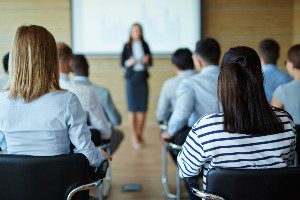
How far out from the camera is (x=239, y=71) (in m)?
1.75

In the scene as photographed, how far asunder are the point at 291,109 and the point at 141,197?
1.50 m

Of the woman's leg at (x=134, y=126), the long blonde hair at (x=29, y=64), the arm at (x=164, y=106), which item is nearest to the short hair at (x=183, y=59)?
the arm at (x=164, y=106)

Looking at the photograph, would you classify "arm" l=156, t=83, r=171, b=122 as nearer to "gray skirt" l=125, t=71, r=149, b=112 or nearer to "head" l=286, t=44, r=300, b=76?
"head" l=286, t=44, r=300, b=76

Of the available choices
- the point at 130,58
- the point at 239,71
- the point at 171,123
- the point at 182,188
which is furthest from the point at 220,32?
the point at 239,71

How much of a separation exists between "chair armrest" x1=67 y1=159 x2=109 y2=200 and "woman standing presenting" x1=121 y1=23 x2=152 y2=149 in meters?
3.44

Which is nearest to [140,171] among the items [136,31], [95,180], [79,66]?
[79,66]

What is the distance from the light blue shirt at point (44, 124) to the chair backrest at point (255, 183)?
0.65 meters

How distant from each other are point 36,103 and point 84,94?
101 cm

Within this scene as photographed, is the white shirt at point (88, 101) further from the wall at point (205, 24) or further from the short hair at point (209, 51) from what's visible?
the wall at point (205, 24)

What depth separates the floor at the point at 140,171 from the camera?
3744mm

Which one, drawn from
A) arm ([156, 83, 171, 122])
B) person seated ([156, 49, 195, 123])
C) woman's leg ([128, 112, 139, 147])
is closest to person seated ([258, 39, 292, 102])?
person seated ([156, 49, 195, 123])

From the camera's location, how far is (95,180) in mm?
1968

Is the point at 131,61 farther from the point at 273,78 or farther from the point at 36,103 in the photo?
the point at 36,103

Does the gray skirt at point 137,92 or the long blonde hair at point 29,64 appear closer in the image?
the long blonde hair at point 29,64
